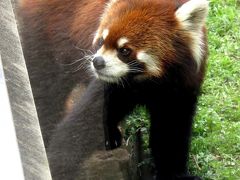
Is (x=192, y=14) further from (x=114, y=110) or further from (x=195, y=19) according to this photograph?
(x=114, y=110)

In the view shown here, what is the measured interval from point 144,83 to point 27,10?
132 cm

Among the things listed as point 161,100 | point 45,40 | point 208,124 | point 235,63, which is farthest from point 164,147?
point 235,63

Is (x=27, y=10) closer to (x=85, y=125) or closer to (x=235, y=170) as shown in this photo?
(x=85, y=125)

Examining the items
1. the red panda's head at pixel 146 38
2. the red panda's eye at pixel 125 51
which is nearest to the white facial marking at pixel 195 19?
the red panda's head at pixel 146 38

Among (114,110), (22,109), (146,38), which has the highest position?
(22,109)

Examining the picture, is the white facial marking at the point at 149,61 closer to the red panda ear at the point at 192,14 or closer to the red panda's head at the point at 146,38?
the red panda's head at the point at 146,38

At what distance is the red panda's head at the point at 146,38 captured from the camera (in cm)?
364

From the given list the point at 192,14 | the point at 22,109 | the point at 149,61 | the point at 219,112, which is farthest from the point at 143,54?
the point at 219,112

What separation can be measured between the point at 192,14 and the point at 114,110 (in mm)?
906

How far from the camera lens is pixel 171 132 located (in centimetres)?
427

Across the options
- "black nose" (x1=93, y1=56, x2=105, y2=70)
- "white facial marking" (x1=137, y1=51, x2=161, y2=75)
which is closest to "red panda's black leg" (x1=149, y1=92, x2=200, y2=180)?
"white facial marking" (x1=137, y1=51, x2=161, y2=75)

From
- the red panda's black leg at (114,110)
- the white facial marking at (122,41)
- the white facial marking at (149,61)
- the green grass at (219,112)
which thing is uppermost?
the white facial marking at (122,41)

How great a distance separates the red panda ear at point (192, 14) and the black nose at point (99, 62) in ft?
1.93

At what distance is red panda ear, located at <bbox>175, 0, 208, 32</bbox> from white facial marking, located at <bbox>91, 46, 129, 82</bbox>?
483mm
